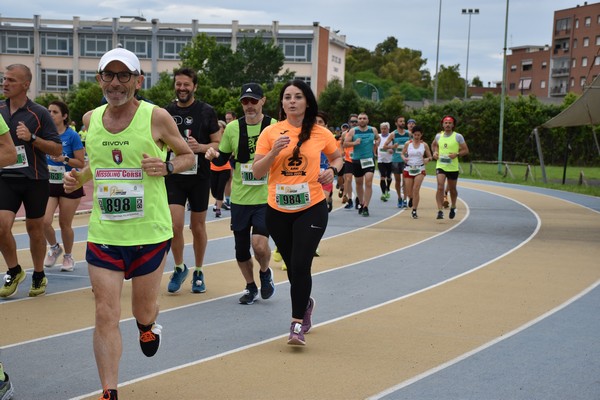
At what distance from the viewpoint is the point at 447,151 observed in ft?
56.0

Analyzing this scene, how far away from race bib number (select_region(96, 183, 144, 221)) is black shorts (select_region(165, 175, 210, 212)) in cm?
351

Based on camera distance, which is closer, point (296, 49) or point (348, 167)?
point (348, 167)

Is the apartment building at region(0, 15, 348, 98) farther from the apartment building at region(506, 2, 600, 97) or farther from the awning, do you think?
the awning

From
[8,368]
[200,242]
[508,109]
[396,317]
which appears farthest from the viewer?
[508,109]

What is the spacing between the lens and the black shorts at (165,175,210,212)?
332 inches

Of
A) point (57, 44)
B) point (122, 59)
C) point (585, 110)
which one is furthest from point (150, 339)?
point (57, 44)

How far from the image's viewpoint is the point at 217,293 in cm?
884

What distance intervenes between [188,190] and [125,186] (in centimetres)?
367

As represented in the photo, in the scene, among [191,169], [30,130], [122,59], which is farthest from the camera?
[191,169]

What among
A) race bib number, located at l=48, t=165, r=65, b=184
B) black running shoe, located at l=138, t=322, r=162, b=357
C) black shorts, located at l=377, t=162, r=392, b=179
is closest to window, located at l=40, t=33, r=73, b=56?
black shorts, located at l=377, t=162, r=392, b=179

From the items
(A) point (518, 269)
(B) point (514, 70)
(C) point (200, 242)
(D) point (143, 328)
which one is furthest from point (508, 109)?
(B) point (514, 70)

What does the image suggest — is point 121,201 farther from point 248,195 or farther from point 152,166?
point 248,195

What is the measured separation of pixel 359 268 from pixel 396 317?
3.03 meters

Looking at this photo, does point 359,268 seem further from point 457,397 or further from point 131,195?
point 131,195
